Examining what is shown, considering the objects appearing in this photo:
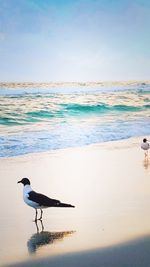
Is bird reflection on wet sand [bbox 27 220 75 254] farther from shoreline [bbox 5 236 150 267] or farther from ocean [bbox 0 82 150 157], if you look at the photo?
ocean [bbox 0 82 150 157]

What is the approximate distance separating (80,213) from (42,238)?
54 centimetres

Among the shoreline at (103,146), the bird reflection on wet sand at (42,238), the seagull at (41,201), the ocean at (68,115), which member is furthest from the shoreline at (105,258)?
the ocean at (68,115)

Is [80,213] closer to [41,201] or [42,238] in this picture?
[41,201]

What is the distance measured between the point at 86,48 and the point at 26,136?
264 centimetres

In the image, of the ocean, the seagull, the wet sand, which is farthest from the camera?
the ocean

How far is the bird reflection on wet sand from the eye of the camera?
280cm

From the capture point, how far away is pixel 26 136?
686 centimetres

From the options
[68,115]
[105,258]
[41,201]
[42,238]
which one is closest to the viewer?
[105,258]

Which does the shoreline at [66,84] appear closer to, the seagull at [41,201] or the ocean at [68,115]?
the ocean at [68,115]

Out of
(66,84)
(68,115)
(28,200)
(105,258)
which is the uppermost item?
(66,84)

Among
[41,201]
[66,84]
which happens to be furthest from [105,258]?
[66,84]

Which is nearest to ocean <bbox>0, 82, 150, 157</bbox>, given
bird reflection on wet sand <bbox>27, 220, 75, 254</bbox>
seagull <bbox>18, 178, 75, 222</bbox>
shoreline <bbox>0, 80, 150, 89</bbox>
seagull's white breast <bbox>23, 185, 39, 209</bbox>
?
shoreline <bbox>0, 80, 150, 89</bbox>

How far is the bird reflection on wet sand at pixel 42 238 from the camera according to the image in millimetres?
2805

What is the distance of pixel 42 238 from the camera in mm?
2953
